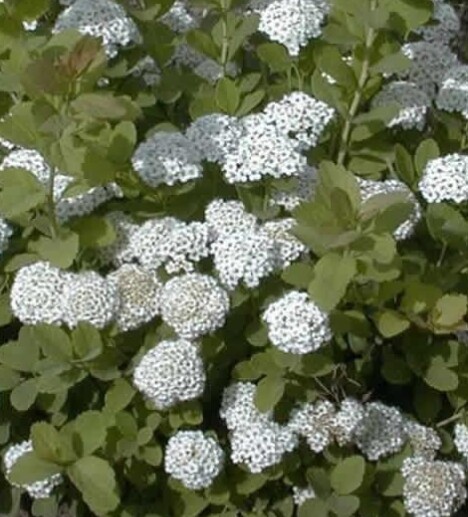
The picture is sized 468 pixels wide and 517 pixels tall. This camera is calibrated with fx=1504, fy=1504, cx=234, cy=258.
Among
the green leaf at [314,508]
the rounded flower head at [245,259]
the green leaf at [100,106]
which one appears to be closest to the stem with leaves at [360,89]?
the rounded flower head at [245,259]

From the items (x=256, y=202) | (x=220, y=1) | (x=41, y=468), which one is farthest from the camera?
(x=220, y=1)

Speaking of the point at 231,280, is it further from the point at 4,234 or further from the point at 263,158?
the point at 4,234

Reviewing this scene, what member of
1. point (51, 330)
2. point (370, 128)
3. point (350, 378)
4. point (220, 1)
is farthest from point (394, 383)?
point (220, 1)

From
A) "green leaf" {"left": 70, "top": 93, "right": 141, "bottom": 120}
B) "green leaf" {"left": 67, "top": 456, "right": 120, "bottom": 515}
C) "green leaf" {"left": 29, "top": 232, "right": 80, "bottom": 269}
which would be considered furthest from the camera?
"green leaf" {"left": 29, "top": 232, "right": 80, "bottom": 269}

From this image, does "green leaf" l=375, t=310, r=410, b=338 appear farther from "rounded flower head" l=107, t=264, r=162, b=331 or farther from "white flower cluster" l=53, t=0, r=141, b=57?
"white flower cluster" l=53, t=0, r=141, b=57

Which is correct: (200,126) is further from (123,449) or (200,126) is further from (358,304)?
(123,449)

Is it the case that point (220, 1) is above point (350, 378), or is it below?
above

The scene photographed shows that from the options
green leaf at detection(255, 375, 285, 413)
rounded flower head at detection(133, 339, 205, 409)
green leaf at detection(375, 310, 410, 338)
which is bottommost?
green leaf at detection(255, 375, 285, 413)

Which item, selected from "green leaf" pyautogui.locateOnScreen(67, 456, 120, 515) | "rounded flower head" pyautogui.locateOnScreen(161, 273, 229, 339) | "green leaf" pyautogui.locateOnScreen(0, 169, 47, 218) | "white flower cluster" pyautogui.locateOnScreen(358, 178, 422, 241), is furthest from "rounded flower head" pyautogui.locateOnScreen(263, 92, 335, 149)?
"green leaf" pyautogui.locateOnScreen(67, 456, 120, 515)
